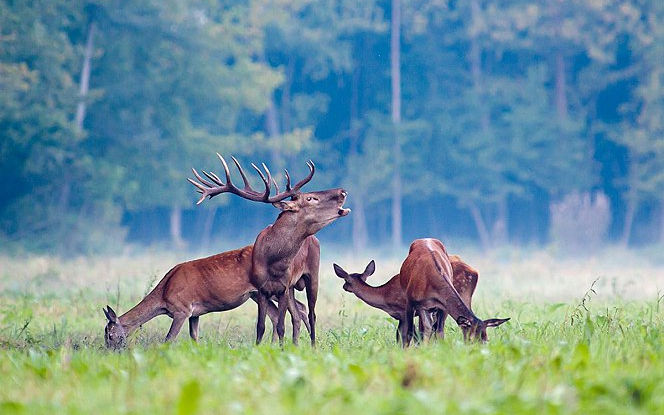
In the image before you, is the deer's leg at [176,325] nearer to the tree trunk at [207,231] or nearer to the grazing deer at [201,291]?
the grazing deer at [201,291]

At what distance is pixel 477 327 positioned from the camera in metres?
8.80

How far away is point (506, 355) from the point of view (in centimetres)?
723

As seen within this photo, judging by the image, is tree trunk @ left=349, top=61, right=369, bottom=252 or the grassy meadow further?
tree trunk @ left=349, top=61, right=369, bottom=252

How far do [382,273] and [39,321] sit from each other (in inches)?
434

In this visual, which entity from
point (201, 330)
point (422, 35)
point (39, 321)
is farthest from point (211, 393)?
point (422, 35)

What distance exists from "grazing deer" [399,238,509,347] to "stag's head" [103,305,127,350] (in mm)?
2660

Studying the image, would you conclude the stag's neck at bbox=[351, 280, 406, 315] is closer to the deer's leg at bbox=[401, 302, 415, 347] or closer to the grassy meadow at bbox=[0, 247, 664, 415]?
the grassy meadow at bbox=[0, 247, 664, 415]

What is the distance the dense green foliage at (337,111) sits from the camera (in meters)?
29.7

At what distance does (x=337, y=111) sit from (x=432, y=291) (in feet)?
110

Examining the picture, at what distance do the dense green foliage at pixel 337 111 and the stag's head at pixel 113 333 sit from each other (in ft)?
57.6

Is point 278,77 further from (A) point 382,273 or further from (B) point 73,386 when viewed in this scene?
(B) point 73,386

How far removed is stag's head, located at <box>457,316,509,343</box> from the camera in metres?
8.70

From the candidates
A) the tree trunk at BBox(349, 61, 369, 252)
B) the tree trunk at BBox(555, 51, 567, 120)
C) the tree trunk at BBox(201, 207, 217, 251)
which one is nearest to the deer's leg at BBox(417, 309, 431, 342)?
the tree trunk at BBox(201, 207, 217, 251)

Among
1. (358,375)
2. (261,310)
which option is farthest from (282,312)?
(358,375)
